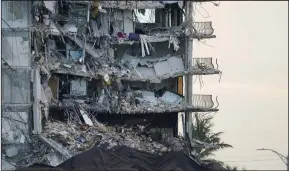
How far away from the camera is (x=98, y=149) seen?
62.0ft

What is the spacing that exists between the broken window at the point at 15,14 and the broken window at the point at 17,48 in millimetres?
401

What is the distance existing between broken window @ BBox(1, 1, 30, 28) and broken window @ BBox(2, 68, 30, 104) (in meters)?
2.00

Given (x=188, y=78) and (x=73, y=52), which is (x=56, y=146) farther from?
(x=188, y=78)

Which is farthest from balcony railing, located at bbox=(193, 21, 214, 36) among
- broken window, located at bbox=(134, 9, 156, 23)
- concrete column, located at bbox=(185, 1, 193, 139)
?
broken window, located at bbox=(134, 9, 156, 23)

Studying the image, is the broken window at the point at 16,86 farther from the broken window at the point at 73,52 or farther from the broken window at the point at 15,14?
the broken window at the point at 73,52

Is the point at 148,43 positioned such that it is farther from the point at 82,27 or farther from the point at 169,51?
the point at 82,27

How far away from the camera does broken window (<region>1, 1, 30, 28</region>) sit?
2267 cm

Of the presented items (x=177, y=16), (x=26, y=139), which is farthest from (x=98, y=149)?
(x=177, y=16)

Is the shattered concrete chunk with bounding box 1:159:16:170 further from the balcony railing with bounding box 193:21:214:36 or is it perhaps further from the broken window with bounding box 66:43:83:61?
the balcony railing with bounding box 193:21:214:36

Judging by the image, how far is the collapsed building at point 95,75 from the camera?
22781mm

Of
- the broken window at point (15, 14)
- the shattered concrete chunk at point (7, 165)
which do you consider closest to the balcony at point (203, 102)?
the broken window at point (15, 14)

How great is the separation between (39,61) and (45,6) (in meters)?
2.47

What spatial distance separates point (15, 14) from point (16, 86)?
3.15m

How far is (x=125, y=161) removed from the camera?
18.8 m
